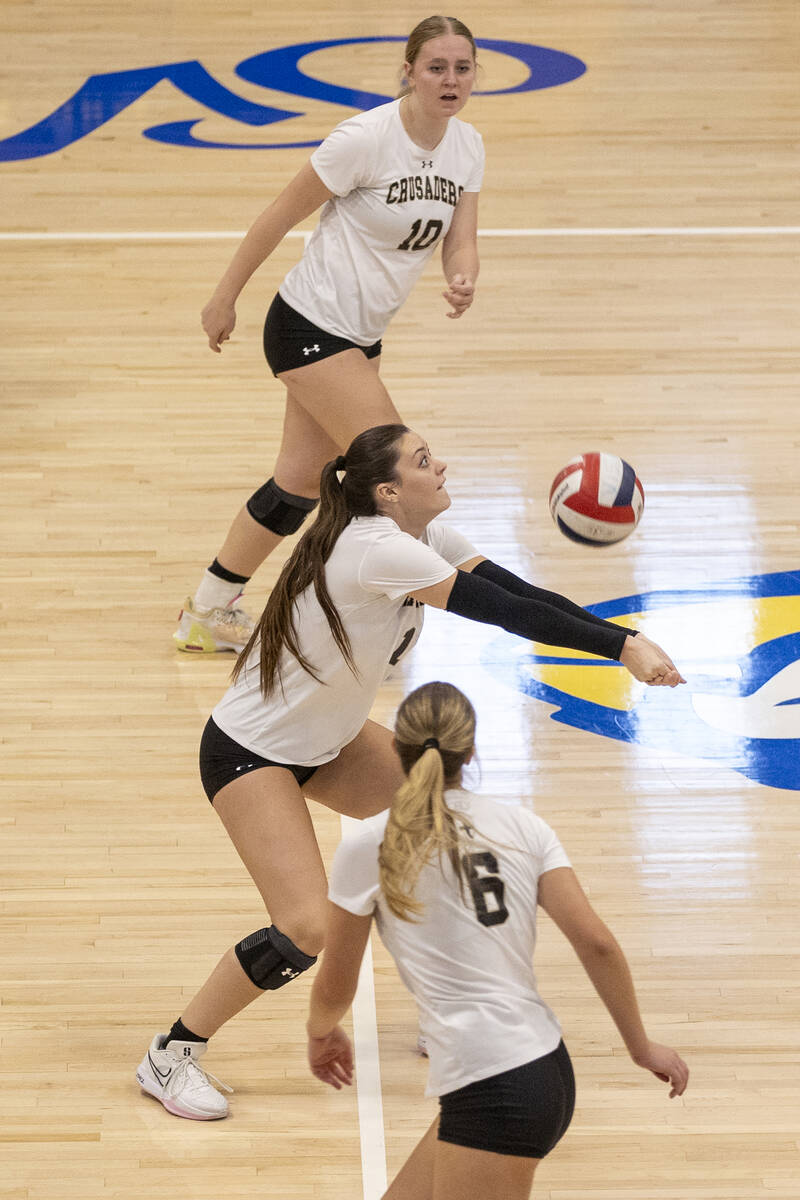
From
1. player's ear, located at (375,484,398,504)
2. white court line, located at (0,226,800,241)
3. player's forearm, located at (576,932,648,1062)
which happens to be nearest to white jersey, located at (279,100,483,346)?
player's ear, located at (375,484,398,504)

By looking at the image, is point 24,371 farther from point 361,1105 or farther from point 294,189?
point 361,1105

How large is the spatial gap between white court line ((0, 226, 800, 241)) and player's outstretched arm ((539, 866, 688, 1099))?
5706 millimetres

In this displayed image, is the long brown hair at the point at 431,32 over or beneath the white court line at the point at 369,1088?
over

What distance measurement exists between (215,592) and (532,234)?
11.5 ft

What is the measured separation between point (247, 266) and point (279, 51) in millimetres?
5712

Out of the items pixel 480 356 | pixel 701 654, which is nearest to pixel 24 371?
pixel 480 356

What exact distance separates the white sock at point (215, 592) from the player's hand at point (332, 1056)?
8.10 ft

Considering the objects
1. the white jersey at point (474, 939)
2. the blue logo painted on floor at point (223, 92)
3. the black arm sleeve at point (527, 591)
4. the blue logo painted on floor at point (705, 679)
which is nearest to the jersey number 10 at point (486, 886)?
the white jersey at point (474, 939)

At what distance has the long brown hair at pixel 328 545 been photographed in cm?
339

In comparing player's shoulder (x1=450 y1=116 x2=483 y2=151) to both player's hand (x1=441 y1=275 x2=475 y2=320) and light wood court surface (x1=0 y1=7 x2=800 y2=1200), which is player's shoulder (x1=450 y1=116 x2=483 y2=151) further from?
light wood court surface (x1=0 y1=7 x2=800 y2=1200)

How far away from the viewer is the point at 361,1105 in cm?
362

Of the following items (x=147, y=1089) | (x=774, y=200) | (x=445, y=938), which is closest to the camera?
(x=445, y=938)

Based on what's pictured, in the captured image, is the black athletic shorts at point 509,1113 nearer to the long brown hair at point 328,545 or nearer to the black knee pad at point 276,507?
the long brown hair at point 328,545

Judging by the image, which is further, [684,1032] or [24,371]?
[24,371]
